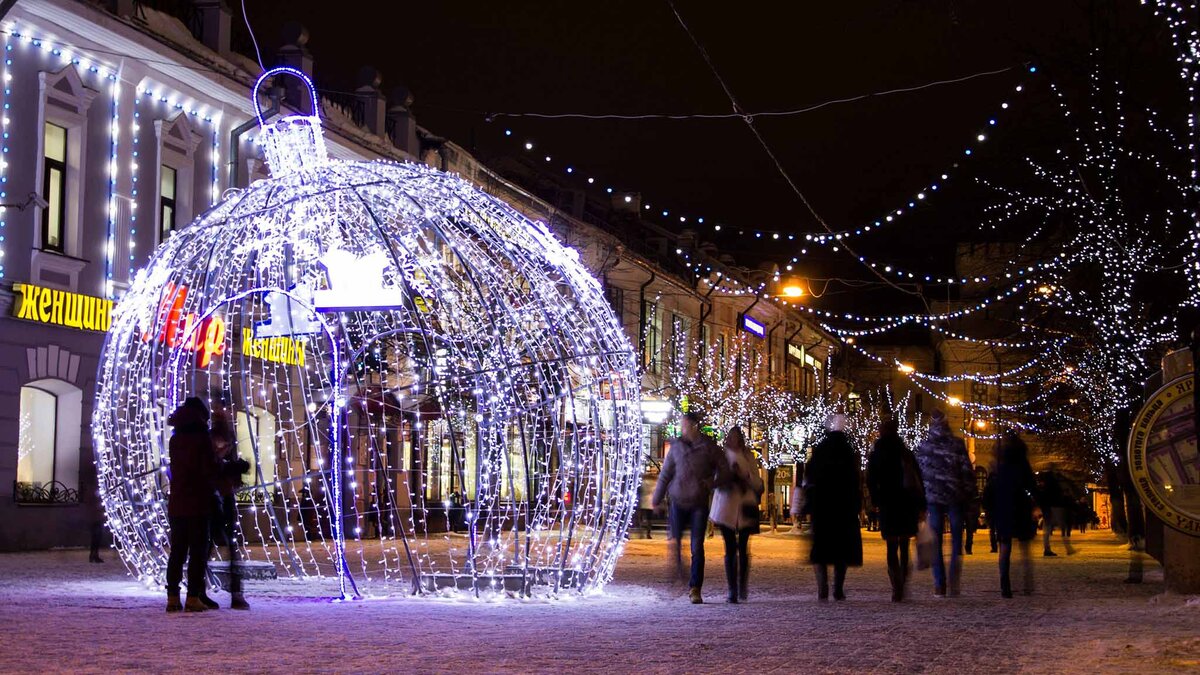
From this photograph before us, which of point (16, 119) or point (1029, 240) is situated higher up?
point (16, 119)

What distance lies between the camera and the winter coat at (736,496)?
14086 mm

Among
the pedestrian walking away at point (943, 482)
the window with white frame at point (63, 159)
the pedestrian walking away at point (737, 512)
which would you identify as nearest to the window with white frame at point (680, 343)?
the window with white frame at point (63, 159)

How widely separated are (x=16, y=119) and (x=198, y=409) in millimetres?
12145

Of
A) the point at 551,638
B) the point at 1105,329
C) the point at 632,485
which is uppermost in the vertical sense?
the point at 1105,329

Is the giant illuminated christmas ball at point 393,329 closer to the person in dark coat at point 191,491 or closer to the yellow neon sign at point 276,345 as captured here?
the yellow neon sign at point 276,345

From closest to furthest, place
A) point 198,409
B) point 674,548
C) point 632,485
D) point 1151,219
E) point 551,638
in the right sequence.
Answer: point 551,638
point 198,409
point 632,485
point 674,548
point 1151,219

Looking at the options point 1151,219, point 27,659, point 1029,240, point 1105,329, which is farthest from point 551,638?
point 1105,329

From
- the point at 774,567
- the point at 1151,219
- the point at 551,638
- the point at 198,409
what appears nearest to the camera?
the point at 551,638

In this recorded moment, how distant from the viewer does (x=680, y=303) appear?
4988cm

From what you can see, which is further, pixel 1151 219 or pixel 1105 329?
pixel 1105 329

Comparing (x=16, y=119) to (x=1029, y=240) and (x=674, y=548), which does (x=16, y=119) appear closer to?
(x=674, y=548)

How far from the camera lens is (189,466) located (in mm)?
11836

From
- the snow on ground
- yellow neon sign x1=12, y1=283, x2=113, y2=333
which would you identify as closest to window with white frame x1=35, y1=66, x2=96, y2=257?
yellow neon sign x1=12, y1=283, x2=113, y2=333

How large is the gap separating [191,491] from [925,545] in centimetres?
733
